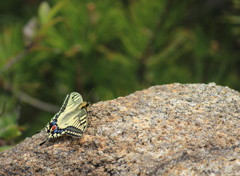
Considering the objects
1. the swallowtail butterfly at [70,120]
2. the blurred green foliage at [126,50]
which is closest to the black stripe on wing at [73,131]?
the swallowtail butterfly at [70,120]

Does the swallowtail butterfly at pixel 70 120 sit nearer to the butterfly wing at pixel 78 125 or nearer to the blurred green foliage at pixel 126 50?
the butterfly wing at pixel 78 125

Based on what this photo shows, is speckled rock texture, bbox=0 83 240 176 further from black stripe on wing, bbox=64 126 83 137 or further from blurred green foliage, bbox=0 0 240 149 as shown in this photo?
blurred green foliage, bbox=0 0 240 149

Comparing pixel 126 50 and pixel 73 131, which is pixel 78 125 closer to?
pixel 73 131

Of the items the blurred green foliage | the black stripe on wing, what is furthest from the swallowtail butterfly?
the blurred green foliage

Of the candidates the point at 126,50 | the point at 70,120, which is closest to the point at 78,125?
the point at 70,120

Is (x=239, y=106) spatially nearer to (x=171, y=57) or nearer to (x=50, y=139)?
(x=50, y=139)

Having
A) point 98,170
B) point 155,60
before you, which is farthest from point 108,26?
point 98,170
